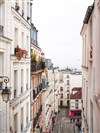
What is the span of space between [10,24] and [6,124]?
5.40 meters

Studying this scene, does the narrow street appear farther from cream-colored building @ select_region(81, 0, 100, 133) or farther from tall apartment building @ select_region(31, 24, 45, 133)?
cream-colored building @ select_region(81, 0, 100, 133)

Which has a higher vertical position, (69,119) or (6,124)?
(6,124)

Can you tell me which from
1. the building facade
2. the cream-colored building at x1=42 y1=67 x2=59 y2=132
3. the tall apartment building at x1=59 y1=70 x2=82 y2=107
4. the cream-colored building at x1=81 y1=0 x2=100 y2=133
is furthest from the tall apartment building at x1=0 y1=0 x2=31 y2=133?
the tall apartment building at x1=59 y1=70 x2=82 y2=107

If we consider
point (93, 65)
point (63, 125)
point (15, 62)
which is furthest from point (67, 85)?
point (93, 65)

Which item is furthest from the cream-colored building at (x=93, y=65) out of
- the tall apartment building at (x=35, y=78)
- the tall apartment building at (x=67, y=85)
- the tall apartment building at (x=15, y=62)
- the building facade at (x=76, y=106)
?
the tall apartment building at (x=67, y=85)

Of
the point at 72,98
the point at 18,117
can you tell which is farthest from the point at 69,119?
the point at 18,117

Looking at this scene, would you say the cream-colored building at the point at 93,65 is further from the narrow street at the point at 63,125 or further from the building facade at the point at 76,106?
the building facade at the point at 76,106

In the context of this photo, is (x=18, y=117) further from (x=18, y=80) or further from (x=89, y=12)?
(x=89, y=12)

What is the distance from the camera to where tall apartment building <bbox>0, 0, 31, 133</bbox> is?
17.1 m

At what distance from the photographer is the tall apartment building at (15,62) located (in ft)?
56.1

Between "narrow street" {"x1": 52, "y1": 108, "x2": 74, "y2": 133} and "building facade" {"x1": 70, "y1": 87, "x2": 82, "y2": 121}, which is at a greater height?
"building facade" {"x1": 70, "y1": 87, "x2": 82, "y2": 121}

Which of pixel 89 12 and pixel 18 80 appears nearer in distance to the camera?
pixel 89 12

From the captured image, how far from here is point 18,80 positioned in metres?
21.1

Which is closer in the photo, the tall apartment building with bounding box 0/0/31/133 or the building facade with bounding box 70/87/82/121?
the tall apartment building with bounding box 0/0/31/133
